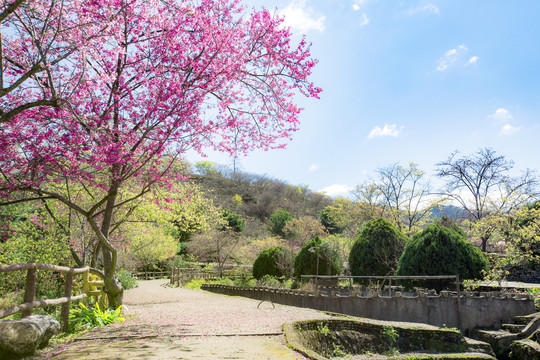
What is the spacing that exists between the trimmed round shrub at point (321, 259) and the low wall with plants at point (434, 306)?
541 cm

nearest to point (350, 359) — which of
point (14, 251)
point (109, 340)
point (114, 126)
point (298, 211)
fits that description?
point (109, 340)

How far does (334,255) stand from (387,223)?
2990mm

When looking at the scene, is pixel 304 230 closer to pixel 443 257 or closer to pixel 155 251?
pixel 155 251

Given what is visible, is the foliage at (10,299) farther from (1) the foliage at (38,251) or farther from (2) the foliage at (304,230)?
(2) the foliage at (304,230)

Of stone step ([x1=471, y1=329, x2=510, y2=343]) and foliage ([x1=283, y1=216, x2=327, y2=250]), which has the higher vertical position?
foliage ([x1=283, y1=216, x2=327, y2=250])

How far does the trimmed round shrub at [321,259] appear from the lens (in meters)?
17.4

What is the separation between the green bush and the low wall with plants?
169cm

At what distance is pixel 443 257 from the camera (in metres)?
13.4

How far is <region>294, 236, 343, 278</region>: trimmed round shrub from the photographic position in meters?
17.4

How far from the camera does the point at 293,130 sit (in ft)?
27.2

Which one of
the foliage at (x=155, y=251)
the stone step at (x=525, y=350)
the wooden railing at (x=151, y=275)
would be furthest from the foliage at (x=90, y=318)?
the wooden railing at (x=151, y=275)

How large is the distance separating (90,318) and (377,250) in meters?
11.6

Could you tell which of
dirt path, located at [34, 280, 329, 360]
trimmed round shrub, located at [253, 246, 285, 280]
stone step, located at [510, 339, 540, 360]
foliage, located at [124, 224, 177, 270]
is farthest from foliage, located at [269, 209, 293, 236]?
dirt path, located at [34, 280, 329, 360]

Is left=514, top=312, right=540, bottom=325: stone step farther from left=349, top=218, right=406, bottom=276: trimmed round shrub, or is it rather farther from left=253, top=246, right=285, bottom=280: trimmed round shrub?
left=253, top=246, right=285, bottom=280: trimmed round shrub
